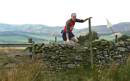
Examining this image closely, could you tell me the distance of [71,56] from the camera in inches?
614

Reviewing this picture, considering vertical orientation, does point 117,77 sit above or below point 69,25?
below

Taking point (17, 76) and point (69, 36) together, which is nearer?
point (17, 76)

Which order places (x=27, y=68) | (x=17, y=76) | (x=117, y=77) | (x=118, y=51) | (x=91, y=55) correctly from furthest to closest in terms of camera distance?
(x=118, y=51) < (x=91, y=55) < (x=117, y=77) < (x=27, y=68) < (x=17, y=76)

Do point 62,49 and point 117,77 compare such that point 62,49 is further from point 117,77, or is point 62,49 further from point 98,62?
point 117,77

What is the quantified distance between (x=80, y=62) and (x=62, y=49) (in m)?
0.82

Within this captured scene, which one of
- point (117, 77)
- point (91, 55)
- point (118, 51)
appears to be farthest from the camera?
point (118, 51)

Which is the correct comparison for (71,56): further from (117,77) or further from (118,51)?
(117,77)

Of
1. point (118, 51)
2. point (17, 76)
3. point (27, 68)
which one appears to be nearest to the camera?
point (17, 76)

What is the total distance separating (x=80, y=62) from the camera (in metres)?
15.5

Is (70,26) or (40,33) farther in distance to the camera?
(40,33)

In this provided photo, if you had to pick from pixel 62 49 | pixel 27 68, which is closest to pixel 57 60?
pixel 62 49

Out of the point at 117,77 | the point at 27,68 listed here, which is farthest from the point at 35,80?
the point at 117,77

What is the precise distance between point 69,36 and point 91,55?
136cm

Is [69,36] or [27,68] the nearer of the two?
[27,68]
